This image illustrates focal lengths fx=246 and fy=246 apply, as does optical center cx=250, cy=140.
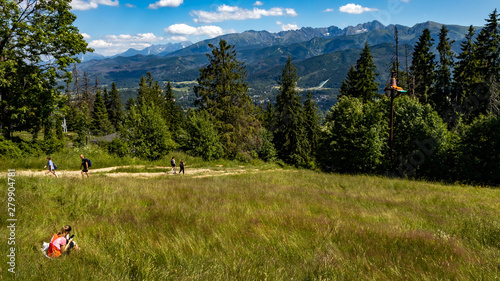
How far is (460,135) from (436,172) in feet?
13.0

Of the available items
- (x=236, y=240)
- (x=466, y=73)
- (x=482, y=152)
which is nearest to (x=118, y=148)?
(x=236, y=240)

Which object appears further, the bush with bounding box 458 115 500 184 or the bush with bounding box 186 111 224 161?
the bush with bounding box 186 111 224 161

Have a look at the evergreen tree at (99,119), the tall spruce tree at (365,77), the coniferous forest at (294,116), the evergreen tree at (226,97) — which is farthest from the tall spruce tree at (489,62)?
the evergreen tree at (99,119)

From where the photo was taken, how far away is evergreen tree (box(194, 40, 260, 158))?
31906 mm

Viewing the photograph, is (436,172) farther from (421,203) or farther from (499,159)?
(421,203)

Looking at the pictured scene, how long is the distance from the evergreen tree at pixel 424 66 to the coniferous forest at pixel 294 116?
154 millimetres

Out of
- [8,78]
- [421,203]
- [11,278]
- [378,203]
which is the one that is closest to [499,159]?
[421,203]

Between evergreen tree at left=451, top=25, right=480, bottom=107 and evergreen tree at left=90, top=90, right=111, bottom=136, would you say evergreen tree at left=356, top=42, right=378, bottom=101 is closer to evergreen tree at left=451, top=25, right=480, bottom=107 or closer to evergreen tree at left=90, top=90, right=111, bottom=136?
evergreen tree at left=451, top=25, right=480, bottom=107

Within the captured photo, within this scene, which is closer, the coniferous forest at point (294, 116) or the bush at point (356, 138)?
the coniferous forest at point (294, 116)

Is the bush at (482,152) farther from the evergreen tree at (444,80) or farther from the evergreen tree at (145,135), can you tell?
the evergreen tree at (145,135)

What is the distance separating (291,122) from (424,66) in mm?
22417

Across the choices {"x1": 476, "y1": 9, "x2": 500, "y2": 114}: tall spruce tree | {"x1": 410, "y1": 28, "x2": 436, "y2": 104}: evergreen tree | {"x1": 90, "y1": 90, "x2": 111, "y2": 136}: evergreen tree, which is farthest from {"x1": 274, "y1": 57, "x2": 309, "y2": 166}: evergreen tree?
{"x1": 90, "y1": 90, "x2": 111, "y2": 136}: evergreen tree

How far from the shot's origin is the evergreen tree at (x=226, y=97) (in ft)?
105

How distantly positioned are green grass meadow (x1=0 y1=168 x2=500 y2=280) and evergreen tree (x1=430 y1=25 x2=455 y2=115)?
34284 mm
